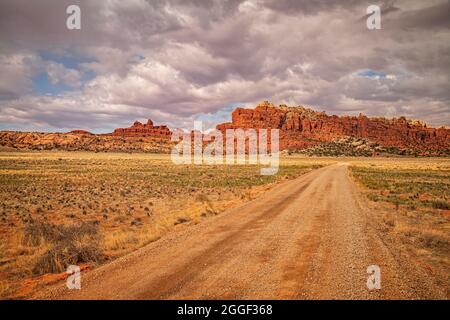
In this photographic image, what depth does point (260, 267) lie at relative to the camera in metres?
7.75

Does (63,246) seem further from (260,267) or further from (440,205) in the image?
(440,205)

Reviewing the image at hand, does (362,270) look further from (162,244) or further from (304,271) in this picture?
(162,244)

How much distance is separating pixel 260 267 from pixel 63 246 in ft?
19.5

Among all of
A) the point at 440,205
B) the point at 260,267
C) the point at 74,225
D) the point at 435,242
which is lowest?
the point at 440,205

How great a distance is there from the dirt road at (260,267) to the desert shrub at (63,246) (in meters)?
1.09

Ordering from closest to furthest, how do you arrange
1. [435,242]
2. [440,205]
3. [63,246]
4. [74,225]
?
[63,246] → [435,242] → [74,225] → [440,205]

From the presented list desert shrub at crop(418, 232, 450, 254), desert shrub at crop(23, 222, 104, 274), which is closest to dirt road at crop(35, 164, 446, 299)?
desert shrub at crop(23, 222, 104, 274)

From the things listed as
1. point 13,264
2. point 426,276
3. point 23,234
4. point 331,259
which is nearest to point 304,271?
point 331,259

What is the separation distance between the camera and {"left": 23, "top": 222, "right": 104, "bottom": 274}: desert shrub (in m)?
8.41

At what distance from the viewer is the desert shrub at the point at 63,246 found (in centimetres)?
841

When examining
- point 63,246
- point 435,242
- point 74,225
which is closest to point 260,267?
point 63,246

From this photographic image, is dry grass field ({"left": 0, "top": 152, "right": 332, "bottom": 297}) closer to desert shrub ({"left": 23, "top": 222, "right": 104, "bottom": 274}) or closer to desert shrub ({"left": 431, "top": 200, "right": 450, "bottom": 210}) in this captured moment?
desert shrub ({"left": 23, "top": 222, "right": 104, "bottom": 274})

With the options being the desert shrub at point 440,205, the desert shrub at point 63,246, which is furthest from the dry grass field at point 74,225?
the desert shrub at point 440,205

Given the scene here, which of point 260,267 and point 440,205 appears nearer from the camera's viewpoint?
point 260,267
